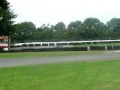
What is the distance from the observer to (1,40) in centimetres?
4369

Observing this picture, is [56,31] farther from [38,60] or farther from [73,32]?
[38,60]

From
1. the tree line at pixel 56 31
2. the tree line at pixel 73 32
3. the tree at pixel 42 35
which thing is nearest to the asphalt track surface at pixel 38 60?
the tree line at pixel 56 31

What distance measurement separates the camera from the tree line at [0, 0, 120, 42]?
57259mm

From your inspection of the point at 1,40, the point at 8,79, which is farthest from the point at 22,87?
the point at 1,40

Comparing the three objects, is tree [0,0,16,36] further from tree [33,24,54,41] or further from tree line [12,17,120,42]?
tree [33,24,54,41]

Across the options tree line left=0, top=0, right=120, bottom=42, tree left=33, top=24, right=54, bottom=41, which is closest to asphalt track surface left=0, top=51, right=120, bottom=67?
tree line left=0, top=0, right=120, bottom=42

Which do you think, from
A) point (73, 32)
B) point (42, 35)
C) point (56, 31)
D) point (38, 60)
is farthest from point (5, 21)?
point (56, 31)

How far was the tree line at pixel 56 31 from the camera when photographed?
57259 mm

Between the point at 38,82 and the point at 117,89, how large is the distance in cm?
266

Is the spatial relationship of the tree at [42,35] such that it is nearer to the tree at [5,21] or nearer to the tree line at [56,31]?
the tree line at [56,31]

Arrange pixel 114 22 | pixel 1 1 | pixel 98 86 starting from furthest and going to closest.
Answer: pixel 114 22
pixel 1 1
pixel 98 86

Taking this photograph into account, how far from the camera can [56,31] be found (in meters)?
136

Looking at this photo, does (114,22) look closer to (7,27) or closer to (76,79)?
(7,27)

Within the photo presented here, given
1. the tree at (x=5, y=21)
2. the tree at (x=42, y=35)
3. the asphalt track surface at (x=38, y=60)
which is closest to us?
the asphalt track surface at (x=38, y=60)
